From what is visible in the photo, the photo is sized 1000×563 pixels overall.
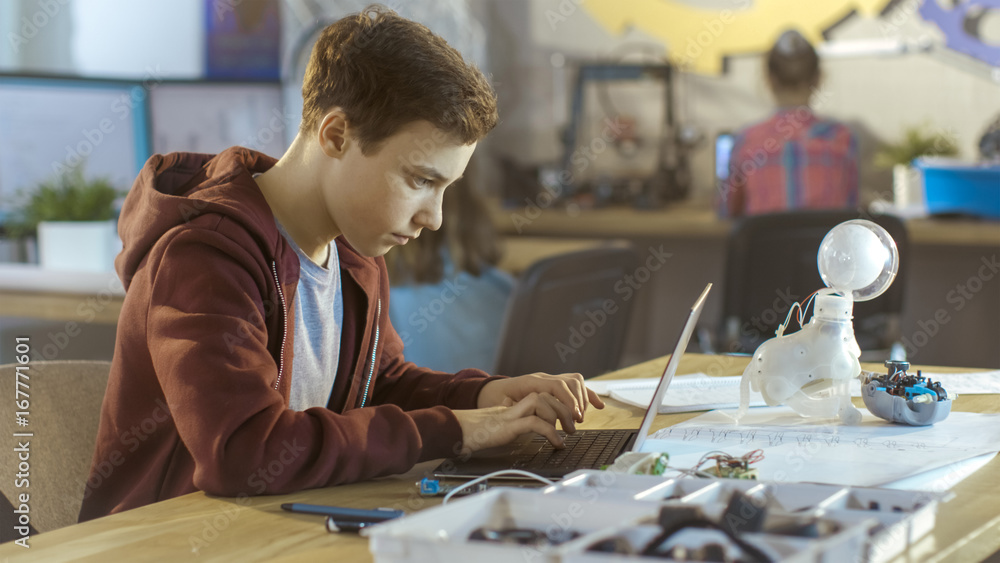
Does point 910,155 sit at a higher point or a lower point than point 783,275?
higher

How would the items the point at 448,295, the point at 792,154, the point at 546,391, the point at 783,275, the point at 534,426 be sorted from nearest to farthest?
the point at 534,426, the point at 546,391, the point at 448,295, the point at 783,275, the point at 792,154

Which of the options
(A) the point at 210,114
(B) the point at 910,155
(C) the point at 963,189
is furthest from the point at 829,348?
A: (B) the point at 910,155

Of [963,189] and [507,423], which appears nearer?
[507,423]

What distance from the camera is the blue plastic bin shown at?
2986mm

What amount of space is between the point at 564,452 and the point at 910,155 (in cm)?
297

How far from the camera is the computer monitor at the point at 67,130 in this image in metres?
2.57

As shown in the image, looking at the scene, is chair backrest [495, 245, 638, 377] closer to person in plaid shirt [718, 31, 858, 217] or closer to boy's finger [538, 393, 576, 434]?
boy's finger [538, 393, 576, 434]

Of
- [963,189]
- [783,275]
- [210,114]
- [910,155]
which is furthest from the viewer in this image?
[910,155]

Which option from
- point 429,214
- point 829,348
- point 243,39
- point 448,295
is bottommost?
point 448,295

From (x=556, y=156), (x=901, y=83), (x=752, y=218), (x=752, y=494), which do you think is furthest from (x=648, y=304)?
(x=752, y=494)

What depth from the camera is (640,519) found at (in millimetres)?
602

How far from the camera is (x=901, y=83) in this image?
143 inches

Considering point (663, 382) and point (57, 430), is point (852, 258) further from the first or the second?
point (57, 430)

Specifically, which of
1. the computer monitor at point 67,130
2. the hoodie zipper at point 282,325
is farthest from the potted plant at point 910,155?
the hoodie zipper at point 282,325
